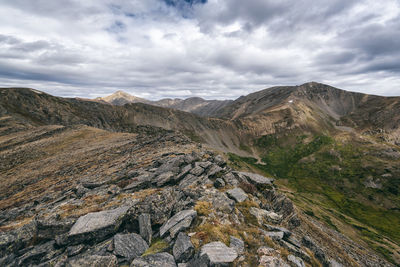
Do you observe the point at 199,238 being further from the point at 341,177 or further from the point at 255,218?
the point at 341,177

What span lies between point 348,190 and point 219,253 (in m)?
181

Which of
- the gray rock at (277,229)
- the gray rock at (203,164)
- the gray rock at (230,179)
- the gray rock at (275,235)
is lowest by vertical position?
the gray rock at (277,229)

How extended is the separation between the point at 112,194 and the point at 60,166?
26.0m

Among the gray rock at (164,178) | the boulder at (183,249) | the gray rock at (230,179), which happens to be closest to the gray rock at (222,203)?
the gray rock at (230,179)

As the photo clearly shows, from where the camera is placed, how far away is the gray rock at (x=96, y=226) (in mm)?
10211

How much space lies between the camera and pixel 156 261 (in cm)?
875

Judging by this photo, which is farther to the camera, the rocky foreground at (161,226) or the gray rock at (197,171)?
the gray rock at (197,171)

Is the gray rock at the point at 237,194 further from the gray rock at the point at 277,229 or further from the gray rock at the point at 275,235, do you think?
the gray rock at the point at 275,235

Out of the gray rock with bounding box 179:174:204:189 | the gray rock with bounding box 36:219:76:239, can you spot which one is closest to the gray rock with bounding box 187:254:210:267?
the gray rock with bounding box 36:219:76:239

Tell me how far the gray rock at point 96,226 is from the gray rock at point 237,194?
28.9ft

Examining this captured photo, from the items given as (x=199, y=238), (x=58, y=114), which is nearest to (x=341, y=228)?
(x=199, y=238)

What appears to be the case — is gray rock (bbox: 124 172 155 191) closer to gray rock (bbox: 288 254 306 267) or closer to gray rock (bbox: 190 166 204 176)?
gray rock (bbox: 190 166 204 176)

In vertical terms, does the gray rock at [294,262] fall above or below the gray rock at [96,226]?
below

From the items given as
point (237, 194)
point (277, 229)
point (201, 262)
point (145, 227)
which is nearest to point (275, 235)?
point (277, 229)
